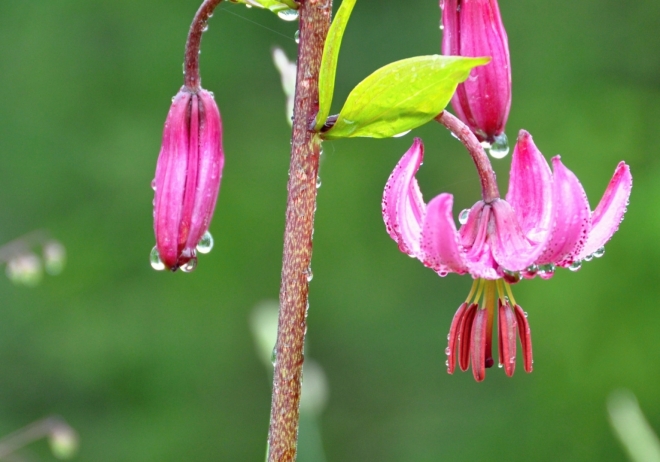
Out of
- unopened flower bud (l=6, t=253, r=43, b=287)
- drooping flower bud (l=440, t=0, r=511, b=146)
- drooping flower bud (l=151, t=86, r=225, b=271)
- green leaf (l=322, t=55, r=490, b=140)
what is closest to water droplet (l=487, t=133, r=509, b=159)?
drooping flower bud (l=440, t=0, r=511, b=146)

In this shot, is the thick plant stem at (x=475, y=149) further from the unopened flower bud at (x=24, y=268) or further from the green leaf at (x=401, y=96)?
the unopened flower bud at (x=24, y=268)

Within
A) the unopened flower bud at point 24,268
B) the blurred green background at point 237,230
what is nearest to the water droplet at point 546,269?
the unopened flower bud at point 24,268

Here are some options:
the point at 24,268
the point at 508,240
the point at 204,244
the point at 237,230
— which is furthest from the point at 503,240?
the point at 237,230

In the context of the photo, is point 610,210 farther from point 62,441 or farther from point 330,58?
point 62,441

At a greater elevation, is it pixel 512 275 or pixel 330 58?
pixel 330 58

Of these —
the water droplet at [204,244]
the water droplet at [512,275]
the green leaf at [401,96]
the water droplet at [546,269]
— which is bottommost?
the water droplet at [512,275]

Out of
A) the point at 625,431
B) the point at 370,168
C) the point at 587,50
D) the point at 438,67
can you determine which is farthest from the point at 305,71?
the point at 587,50

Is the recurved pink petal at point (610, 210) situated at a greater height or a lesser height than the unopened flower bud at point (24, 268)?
greater

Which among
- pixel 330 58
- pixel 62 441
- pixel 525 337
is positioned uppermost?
pixel 330 58
